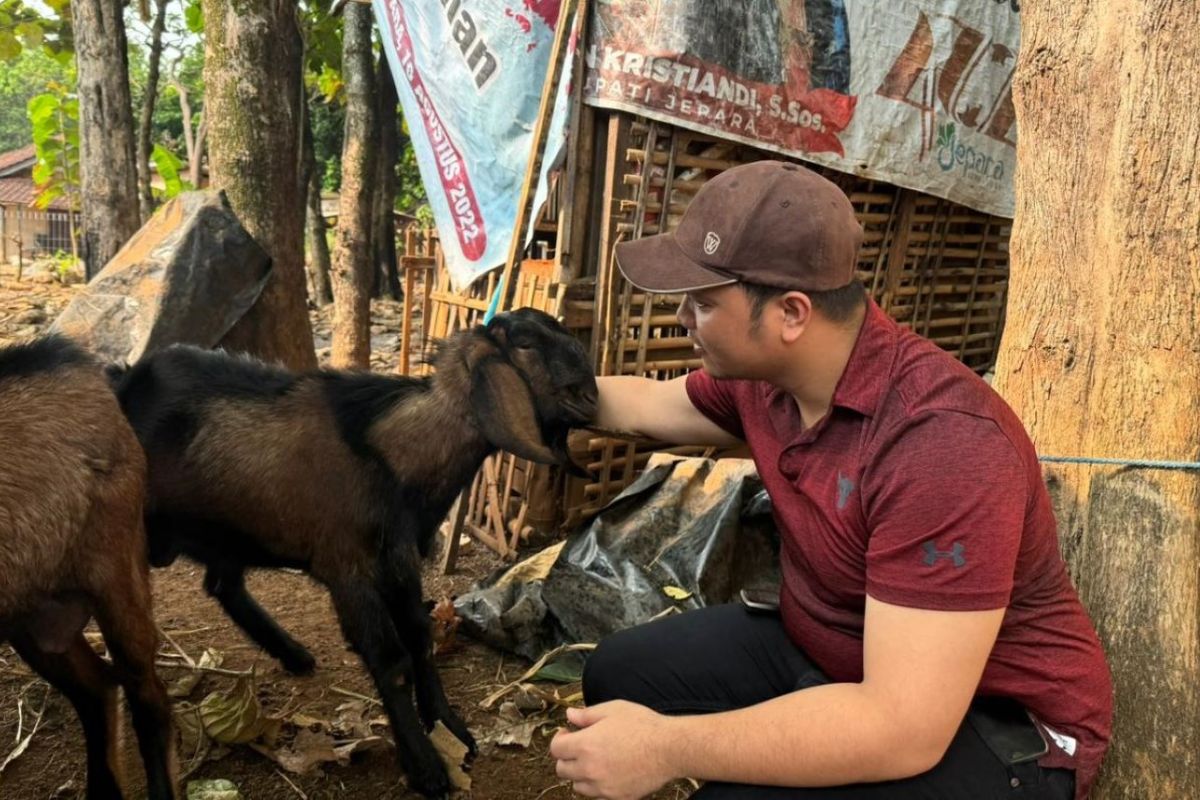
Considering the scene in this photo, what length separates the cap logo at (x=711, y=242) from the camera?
2070mm

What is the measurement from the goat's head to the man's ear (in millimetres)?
1339

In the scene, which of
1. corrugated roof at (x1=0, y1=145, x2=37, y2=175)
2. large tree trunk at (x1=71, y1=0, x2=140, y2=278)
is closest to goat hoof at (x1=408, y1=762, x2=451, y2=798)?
large tree trunk at (x1=71, y1=0, x2=140, y2=278)

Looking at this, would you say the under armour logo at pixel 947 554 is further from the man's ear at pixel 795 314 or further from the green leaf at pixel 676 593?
the green leaf at pixel 676 593

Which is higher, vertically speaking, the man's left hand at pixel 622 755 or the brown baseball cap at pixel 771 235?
the brown baseball cap at pixel 771 235

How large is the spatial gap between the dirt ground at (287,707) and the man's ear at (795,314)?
6.34 ft

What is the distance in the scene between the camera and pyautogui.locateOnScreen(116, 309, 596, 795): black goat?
11.2 feet

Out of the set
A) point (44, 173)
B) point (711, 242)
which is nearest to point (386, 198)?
point (44, 173)

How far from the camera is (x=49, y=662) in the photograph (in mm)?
2865

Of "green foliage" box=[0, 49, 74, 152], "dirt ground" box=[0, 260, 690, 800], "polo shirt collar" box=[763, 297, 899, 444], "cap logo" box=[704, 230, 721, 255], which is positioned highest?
"green foliage" box=[0, 49, 74, 152]

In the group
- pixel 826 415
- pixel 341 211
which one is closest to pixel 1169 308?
pixel 826 415

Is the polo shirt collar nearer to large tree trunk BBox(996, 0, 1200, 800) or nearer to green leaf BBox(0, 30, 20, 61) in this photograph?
large tree trunk BBox(996, 0, 1200, 800)

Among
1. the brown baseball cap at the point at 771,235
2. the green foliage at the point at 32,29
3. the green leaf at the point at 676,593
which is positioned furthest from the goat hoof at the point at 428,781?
the green foliage at the point at 32,29

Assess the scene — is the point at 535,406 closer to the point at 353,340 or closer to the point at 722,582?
the point at 722,582

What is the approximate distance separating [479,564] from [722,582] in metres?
1.68
